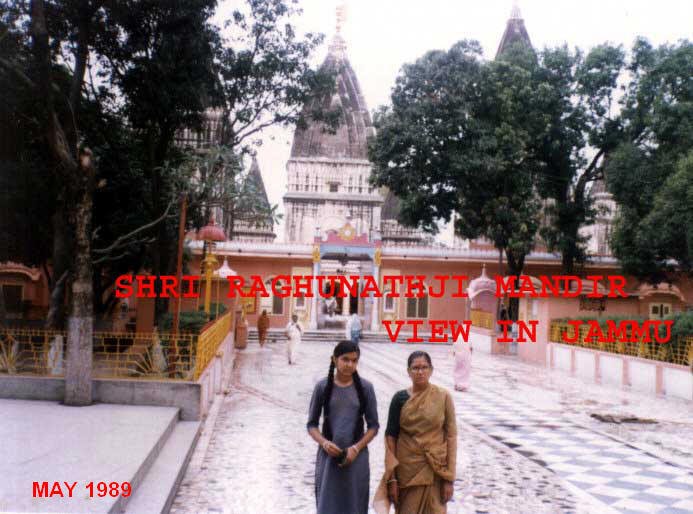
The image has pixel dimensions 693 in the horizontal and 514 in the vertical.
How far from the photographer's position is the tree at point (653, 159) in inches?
688

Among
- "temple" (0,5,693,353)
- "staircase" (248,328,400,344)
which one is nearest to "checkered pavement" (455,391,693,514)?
"temple" (0,5,693,353)

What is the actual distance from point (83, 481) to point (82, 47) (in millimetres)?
6893

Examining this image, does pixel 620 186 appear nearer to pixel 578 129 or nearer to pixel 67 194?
pixel 578 129

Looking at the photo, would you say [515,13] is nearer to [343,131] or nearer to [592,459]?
[343,131]

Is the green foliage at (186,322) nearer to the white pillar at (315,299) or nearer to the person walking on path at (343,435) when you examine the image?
the person walking on path at (343,435)

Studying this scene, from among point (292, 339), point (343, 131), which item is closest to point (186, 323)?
point (292, 339)

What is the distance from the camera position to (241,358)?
15.7 m

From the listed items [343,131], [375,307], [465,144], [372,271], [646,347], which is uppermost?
[343,131]

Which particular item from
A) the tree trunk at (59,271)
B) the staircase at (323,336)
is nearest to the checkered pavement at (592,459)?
the tree trunk at (59,271)

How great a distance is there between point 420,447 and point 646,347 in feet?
33.4

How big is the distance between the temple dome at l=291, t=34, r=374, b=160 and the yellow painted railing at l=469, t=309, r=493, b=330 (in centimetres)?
1753

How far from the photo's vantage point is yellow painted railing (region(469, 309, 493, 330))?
66.2 ft

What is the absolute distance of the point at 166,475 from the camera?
5203 millimetres

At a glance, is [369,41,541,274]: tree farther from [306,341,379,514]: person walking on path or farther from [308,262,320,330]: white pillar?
[306,341,379,514]: person walking on path
